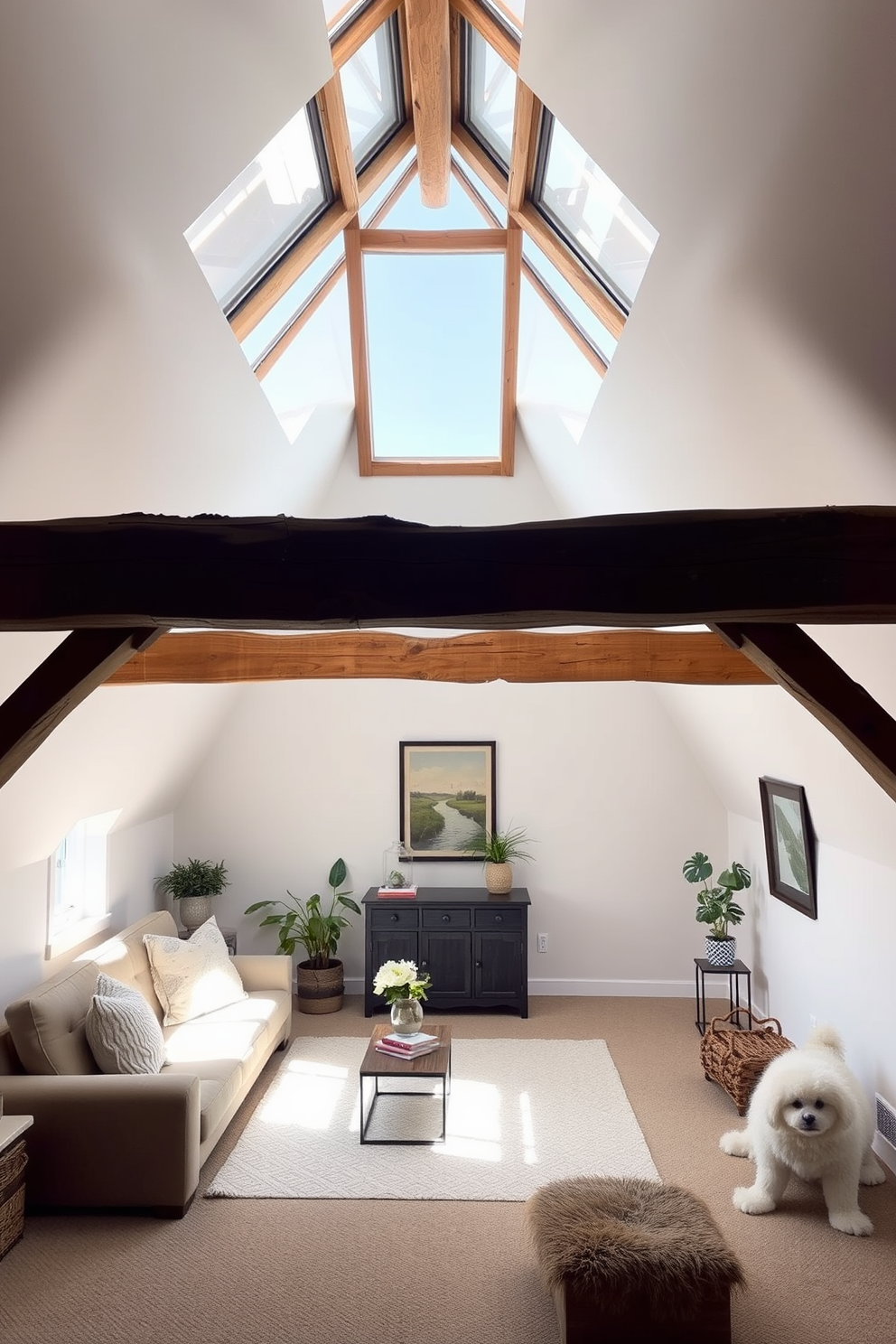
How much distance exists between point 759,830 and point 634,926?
1286 millimetres

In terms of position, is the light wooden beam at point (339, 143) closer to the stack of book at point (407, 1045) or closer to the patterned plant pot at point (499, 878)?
the stack of book at point (407, 1045)

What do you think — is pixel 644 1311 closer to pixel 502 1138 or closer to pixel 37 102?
pixel 502 1138

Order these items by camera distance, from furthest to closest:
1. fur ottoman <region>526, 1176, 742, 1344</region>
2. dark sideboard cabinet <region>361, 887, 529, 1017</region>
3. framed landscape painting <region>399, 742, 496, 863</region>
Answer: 1. framed landscape painting <region>399, 742, 496, 863</region>
2. dark sideboard cabinet <region>361, 887, 529, 1017</region>
3. fur ottoman <region>526, 1176, 742, 1344</region>

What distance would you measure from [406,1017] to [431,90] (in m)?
4.17

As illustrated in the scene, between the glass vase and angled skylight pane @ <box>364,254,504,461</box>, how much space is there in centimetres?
332

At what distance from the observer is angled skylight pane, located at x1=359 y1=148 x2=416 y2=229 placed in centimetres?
447

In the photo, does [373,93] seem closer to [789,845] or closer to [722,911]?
[789,845]

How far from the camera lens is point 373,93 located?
12.5 ft

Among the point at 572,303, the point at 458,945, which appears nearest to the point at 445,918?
the point at 458,945

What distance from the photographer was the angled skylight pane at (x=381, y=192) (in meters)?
4.47

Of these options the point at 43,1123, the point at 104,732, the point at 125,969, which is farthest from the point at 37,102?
the point at 125,969

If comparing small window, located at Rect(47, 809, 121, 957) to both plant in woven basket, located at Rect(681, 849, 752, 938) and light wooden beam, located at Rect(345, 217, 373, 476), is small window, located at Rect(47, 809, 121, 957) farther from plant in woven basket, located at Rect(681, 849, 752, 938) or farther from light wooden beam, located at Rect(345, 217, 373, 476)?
plant in woven basket, located at Rect(681, 849, 752, 938)

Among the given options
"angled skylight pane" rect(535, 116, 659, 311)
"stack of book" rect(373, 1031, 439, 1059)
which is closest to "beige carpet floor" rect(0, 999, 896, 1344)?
"stack of book" rect(373, 1031, 439, 1059)

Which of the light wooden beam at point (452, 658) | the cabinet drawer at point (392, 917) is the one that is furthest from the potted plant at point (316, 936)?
the light wooden beam at point (452, 658)
